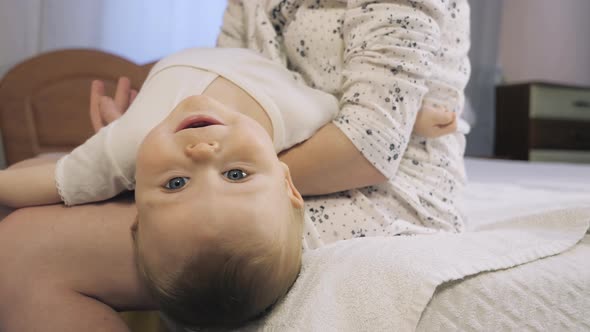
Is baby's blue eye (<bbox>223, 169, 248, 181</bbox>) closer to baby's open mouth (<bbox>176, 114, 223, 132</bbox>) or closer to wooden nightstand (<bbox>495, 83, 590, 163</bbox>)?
baby's open mouth (<bbox>176, 114, 223, 132</bbox>)

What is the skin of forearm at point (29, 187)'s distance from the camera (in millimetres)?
716

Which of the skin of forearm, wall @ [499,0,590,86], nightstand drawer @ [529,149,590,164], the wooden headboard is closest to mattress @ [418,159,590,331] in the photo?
the skin of forearm

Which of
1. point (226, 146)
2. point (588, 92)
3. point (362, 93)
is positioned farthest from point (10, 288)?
point (588, 92)

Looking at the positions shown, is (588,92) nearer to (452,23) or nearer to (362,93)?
(452,23)

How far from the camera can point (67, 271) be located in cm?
65

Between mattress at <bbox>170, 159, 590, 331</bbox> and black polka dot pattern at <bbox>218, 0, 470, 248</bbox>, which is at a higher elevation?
black polka dot pattern at <bbox>218, 0, 470, 248</bbox>

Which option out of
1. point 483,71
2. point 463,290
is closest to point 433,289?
point 463,290

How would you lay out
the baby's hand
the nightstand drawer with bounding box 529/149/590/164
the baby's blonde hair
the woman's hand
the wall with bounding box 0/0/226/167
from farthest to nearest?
the nightstand drawer with bounding box 529/149/590/164, the wall with bounding box 0/0/226/167, the woman's hand, the baby's hand, the baby's blonde hair

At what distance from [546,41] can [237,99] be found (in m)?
3.22

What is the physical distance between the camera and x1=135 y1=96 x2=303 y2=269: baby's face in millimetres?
537

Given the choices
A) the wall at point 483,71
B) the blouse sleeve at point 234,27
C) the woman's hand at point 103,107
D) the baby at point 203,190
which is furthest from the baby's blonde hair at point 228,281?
the wall at point 483,71

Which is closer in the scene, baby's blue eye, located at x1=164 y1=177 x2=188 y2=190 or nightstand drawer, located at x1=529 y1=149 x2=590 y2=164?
baby's blue eye, located at x1=164 y1=177 x2=188 y2=190

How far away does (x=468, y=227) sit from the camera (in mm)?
954

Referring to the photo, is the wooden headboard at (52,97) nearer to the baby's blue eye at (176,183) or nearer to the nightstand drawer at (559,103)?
the baby's blue eye at (176,183)
